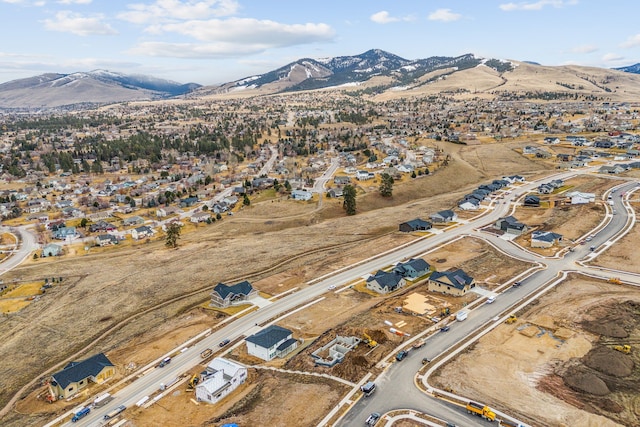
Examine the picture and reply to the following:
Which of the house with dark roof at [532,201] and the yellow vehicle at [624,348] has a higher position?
the house with dark roof at [532,201]

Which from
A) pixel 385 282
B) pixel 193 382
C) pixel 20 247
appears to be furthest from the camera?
pixel 20 247

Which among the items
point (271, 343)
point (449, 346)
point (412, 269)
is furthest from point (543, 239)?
point (271, 343)

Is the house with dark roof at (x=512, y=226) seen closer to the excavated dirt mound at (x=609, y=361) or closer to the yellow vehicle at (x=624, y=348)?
the yellow vehicle at (x=624, y=348)

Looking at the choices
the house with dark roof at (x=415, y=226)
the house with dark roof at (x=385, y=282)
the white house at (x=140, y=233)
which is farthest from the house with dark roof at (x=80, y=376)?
the white house at (x=140, y=233)

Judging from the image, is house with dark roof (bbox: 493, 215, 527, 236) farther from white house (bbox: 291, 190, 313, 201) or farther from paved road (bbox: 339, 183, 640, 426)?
white house (bbox: 291, 190, 313, 201)

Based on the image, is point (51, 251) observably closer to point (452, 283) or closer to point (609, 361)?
point (452, 283)

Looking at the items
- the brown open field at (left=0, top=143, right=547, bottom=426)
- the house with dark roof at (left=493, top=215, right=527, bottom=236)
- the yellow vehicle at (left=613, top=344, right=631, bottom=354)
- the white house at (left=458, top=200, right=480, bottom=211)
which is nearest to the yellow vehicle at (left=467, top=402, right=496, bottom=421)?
the yellow vehicle at (left=613, top=344, right=631, bottom=354)

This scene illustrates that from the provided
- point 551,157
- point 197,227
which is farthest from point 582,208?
point 197,227
